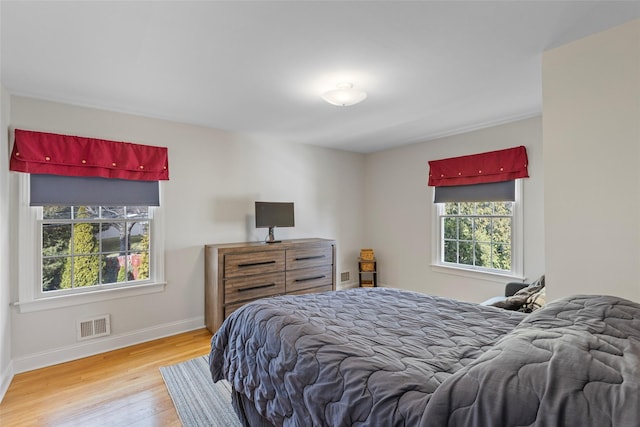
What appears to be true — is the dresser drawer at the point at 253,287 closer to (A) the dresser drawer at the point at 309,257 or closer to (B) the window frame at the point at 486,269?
(A) the dresser drawer at the point at 309,257

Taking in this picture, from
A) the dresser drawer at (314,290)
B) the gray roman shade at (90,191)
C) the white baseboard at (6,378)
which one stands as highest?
the gray roman shade at (90,191)

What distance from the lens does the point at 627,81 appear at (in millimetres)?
1735

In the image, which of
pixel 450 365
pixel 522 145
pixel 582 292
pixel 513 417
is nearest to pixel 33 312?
pixel 450 365

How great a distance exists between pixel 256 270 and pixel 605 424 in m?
3.20

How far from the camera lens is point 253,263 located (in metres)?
3.54

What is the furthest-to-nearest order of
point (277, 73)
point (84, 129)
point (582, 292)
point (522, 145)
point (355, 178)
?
point (355, 178)
point (522, 145)
point (84, 129)
point (277, 73)
point (582, 292)

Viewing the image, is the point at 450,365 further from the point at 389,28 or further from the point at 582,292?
the point at 389,28

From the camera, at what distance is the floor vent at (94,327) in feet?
9.62

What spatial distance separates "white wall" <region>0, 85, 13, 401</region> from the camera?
2.38 meters

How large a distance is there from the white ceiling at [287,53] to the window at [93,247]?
3.50 feet

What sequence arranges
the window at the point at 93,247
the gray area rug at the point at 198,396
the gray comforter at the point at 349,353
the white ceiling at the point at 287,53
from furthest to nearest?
the window at the point at 93,247 → the gray area rug at the point at 198,396 → the white ceiling at the point at 287,53 → the gray comforter at the point at 349,353

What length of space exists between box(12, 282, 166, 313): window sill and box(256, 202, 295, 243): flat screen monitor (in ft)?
4.23

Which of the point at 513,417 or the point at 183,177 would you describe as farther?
the point at 183,177

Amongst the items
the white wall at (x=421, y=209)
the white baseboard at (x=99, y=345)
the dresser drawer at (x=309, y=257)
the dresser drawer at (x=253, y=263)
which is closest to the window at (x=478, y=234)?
the white wall at (x=421, y=209)
